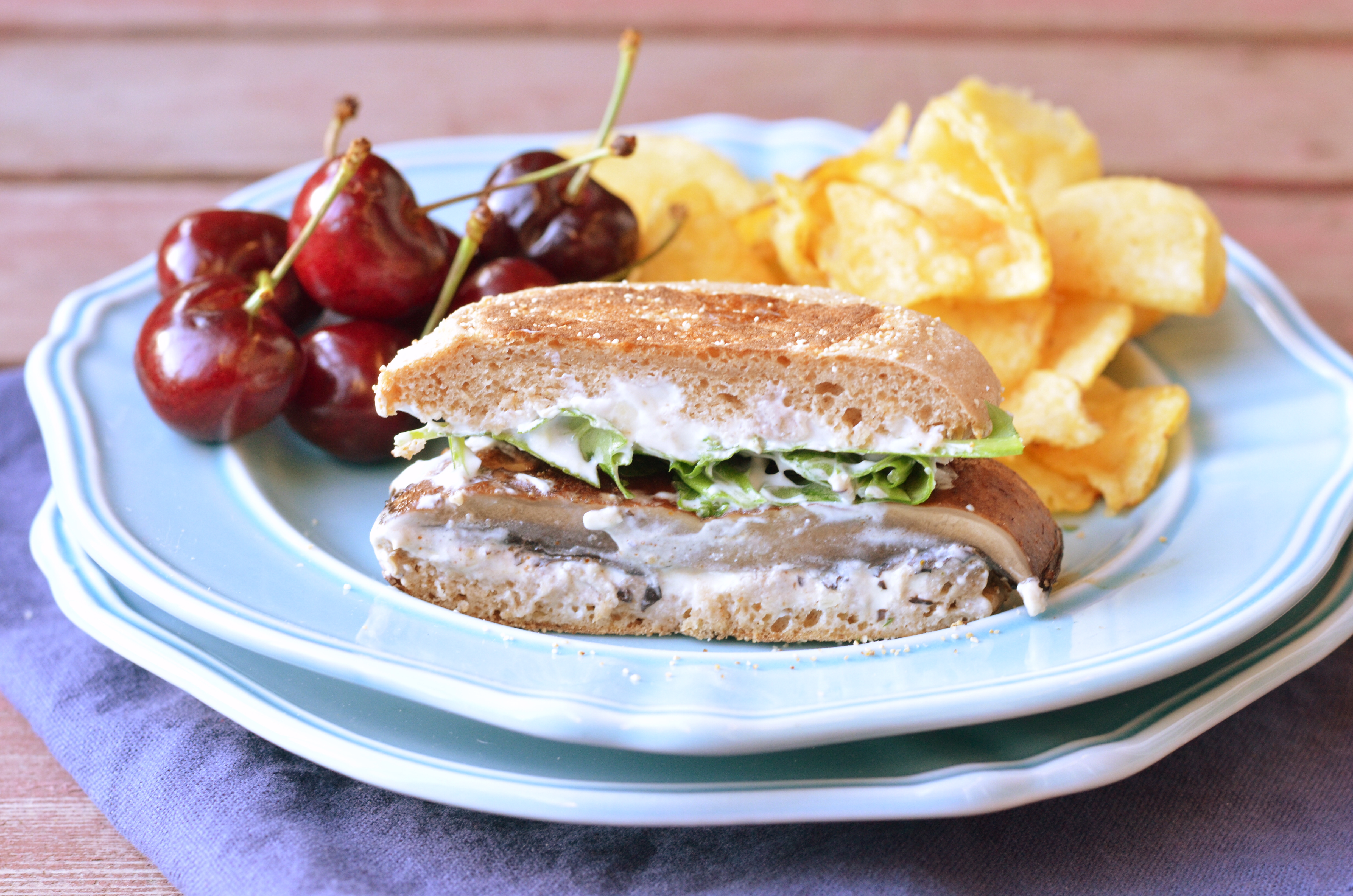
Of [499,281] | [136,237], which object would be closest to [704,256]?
[499,281]

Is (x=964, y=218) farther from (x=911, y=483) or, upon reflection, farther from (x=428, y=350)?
(x=428, y=350)

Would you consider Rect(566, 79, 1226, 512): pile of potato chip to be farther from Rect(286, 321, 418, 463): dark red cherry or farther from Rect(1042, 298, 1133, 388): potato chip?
Rect(286, 321, 418, 463): dark red cherry

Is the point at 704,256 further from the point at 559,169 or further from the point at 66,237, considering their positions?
the point at 66,237

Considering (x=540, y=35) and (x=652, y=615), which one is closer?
(x=652, y=615)

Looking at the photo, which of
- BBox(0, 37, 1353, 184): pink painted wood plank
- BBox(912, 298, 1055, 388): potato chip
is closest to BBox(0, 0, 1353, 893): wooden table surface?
BBox(0, 37, 1353, 184): pink painted wood plank

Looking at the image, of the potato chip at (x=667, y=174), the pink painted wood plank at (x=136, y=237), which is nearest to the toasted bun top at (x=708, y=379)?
the potato chip at (x=667, y=174)

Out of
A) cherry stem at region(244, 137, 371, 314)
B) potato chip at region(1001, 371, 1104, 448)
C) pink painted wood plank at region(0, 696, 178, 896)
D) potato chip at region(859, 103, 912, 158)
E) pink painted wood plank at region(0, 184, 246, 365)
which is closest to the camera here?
→ pink painted wood plank at region(0, 696, 178, 896)

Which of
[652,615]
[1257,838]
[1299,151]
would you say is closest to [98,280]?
[652,615]
